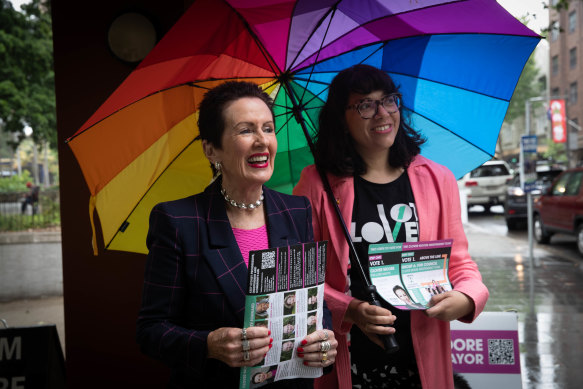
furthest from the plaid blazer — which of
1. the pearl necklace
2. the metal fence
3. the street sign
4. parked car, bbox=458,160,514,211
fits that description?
parked car, bbox=458,160,514,211

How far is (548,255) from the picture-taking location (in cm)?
1179

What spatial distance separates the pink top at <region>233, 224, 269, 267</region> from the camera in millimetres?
2004

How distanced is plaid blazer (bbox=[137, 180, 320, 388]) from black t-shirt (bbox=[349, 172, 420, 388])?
0.61 meters

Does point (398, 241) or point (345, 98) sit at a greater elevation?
point (345, 98)

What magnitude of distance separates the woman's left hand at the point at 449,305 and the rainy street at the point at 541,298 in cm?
329

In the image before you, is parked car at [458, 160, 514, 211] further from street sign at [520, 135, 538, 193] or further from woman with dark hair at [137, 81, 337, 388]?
woman with dark hair at [137, 81, 337, 388]

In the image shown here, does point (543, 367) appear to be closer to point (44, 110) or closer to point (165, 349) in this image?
point (165, 349)

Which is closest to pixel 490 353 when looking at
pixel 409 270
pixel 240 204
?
pixel 409 270

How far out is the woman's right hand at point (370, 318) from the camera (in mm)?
2035

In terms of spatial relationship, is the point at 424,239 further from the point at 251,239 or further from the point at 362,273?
the point at 251,239

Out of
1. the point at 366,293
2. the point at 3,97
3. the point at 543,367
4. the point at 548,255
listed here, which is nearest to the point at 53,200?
the point at 3,97

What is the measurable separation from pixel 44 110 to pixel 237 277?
1392 cm

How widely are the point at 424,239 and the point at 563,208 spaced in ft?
37.0

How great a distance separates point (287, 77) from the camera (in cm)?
243
